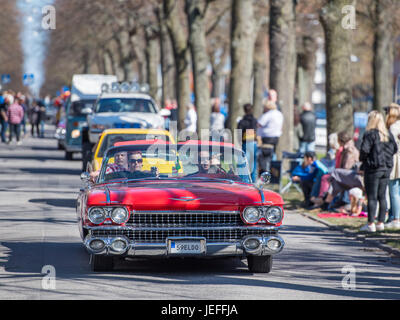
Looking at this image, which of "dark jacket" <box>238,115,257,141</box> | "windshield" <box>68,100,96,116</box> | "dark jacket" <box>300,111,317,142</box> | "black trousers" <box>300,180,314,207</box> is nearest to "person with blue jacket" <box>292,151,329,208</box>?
"black trousers" <box>300,180,314,207</box>

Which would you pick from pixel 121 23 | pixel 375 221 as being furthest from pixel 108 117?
pixel 121 23

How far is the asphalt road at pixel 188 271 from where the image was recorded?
8.87 m

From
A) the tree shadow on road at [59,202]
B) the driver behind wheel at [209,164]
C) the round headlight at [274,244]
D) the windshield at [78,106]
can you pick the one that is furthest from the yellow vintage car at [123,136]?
the windshield at [78,106]

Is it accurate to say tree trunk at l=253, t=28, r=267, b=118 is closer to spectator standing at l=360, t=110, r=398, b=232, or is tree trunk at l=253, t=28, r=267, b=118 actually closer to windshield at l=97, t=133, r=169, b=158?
windshield at l=97, t=133, r=169, b=158

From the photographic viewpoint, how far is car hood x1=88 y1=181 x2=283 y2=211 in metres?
9.59

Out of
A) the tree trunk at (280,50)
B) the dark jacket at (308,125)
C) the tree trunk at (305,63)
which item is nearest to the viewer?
the tree trunk at (280,50)

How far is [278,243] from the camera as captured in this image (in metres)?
9.87

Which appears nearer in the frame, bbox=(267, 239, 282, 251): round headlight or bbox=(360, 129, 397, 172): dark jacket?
bbox=(267, 239, 282, 251): round headlight

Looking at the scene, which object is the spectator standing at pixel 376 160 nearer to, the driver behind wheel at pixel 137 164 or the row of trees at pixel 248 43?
the driver behind wheel at pixel 137 164

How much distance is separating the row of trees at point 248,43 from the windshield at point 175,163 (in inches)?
368

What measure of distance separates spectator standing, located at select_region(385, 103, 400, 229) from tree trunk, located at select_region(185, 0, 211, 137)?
1604 cm
